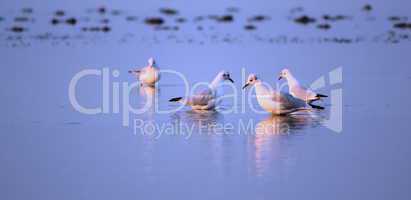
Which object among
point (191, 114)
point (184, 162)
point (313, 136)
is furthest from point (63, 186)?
point (191, 114)

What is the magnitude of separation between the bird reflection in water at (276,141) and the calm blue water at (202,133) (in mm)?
20

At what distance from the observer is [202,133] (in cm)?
1160

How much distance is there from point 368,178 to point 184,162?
184 cm

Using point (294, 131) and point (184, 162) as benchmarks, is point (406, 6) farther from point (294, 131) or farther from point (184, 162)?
point (184, 162)

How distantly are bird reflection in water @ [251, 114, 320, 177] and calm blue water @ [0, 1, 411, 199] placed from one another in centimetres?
2

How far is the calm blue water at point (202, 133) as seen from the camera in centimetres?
898

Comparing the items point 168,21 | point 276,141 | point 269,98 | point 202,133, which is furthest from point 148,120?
point 168,21

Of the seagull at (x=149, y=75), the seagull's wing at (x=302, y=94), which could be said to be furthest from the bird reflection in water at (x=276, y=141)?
the seagull at (x=149, y=75)

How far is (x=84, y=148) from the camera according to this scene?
422 inches

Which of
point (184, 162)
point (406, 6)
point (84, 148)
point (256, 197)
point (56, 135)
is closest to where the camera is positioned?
point (256, 197)

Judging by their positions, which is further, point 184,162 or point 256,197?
point 184,162

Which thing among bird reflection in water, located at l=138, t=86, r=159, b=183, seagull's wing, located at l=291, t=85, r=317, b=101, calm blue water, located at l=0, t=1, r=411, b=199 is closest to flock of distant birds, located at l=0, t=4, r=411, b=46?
calm blue water, located at l=0, t=1, r=411, b=199

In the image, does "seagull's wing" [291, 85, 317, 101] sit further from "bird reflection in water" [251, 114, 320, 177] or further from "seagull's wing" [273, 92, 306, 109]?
"seagull's wing" [273, 92, 306, 109]

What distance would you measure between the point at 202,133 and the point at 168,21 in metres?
18.0
